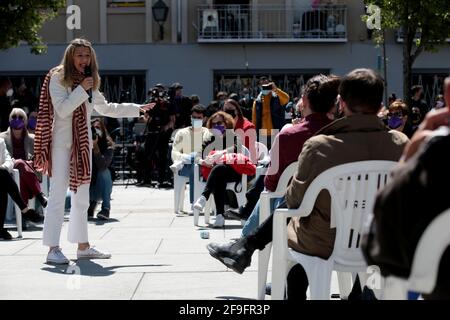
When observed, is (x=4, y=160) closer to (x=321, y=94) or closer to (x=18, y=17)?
(x=321, y=94)

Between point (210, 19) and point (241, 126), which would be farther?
point (210, 19)

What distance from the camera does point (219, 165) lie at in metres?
12.5

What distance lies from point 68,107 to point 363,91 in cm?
381

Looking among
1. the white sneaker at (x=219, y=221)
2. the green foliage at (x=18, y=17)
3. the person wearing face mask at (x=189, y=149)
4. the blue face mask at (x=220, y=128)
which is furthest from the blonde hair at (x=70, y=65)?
the green foliage at (x=18, y=17)

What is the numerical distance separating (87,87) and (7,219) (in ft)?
16.7

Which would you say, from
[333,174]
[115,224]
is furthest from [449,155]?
[115,224]

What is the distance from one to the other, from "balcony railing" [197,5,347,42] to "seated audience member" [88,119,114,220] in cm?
1782

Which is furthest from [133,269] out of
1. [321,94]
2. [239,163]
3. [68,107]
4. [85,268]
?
[239,163]

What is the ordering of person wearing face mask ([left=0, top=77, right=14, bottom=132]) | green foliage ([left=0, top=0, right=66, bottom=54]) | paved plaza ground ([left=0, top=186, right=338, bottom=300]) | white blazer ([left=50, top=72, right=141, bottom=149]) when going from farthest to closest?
green foliage ([left=0, top=0, right=66, bottom=54]) < person wearing face mask ([left=0, top=77, right=14, bottom=132]) < white blazer ([left=50, top=72, right=141, bottom=149]) < paved plaza ground ([left=0, top=186, right=338, bottom=300])

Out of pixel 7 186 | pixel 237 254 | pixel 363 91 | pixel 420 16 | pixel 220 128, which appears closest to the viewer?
pixel 363 91

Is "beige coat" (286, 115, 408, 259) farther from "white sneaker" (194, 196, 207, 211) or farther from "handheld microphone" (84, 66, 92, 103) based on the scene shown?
"white sneaker" (194, 196, 207, 211)

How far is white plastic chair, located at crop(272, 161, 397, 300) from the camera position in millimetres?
5477

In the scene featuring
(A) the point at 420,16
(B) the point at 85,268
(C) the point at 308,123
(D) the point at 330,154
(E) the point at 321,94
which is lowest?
(B) the point at 85,268

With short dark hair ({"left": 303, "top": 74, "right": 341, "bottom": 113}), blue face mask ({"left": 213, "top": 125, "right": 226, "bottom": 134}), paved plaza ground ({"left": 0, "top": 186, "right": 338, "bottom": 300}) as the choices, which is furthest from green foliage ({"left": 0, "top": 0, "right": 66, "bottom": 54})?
short dark hair ({"left": 303, "top": 74, "right": 341, "bottom": 113})
